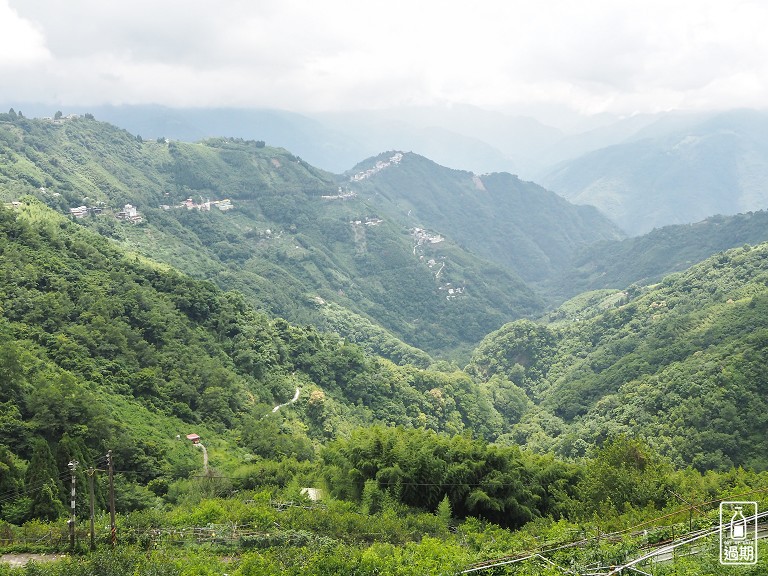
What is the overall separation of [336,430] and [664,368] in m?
37.5

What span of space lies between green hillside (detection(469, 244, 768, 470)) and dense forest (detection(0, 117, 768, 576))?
307 mm

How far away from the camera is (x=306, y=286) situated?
135000mm

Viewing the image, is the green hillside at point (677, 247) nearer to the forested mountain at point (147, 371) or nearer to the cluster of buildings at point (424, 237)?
the cluster of buildings at point (424, 237)

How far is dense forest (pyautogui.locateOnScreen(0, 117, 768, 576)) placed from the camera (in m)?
21.5

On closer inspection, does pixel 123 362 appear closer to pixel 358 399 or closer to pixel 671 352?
pixel 358 399

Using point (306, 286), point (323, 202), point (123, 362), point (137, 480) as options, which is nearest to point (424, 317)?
point (306, 286)

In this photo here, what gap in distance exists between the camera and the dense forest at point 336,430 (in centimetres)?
2147

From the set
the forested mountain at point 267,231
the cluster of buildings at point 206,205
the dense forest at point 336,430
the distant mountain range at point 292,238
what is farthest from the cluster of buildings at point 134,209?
the dense forest at point 336,430

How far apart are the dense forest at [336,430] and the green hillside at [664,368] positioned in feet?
1.01

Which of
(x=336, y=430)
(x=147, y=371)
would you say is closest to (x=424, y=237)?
(x=336, y=430)

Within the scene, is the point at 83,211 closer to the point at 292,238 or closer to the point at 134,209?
the point at 134,209

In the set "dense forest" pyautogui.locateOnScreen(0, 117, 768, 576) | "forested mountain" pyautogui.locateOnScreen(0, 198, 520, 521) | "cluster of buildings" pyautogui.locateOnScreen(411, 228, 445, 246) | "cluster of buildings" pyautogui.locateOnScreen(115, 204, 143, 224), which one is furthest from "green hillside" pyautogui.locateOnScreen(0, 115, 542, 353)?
"forested mountain" pyautogui.locateOnScreen(0, 198, 520, 521)

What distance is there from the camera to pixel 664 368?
65.2 m

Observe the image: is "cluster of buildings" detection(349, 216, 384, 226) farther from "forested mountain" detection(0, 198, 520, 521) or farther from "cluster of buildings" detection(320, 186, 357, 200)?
"forested mountain" detection(0, 198, 520, 521)
